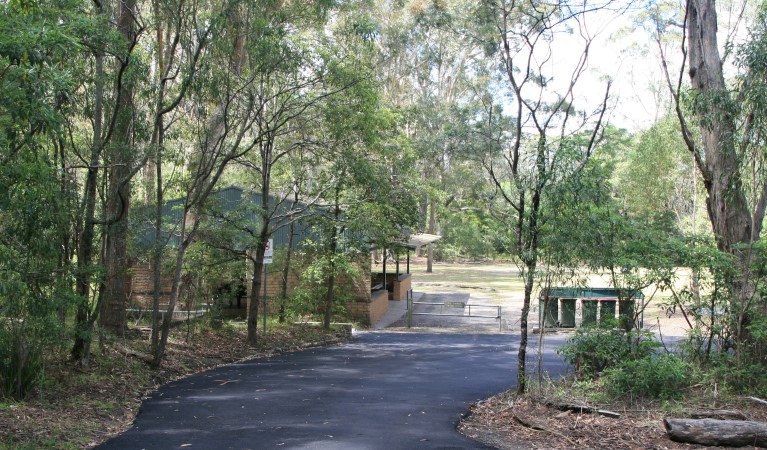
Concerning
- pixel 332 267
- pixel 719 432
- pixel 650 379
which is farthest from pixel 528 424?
pixel 332 267

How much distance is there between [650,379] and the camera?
8812 mm

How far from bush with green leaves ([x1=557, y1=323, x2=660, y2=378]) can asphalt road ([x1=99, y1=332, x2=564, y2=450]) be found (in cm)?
171

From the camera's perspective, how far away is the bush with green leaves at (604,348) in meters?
9.60

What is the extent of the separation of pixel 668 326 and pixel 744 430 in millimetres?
15177

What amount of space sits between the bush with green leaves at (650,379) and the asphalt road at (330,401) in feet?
7.01

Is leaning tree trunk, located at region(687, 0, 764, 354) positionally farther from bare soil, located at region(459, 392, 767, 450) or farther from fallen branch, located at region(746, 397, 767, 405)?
bare soil, located at region(459, 392, 767, 450)

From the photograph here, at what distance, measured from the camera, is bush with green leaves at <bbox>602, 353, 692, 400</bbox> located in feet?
28.8

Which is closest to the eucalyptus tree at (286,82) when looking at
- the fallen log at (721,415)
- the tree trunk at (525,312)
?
the tree trunk at (525,312)

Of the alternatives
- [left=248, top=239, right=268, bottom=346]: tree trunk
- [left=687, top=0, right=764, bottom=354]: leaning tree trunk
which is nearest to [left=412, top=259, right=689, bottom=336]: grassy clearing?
[left=687, top=0, right=764, bottom=354]: leaning tree trunk

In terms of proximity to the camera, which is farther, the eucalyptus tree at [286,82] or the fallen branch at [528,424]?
the eucalyptus tree at [286,82]

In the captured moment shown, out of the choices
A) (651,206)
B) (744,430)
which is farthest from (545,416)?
(651,206)

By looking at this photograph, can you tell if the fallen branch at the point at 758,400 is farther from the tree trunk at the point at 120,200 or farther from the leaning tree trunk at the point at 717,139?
the tree trunk at the point at 120,200

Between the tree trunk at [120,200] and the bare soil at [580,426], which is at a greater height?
the tree trunk at [120,200]

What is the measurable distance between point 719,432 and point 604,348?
94.0 inches
